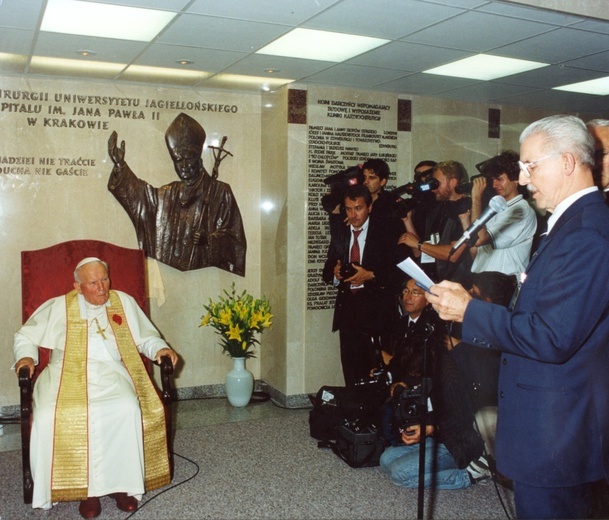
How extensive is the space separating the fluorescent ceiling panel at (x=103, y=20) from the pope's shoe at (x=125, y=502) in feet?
7.54

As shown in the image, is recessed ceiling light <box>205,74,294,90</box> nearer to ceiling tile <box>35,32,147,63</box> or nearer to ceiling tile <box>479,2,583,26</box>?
ceiling tile <box>35,32,147,63</box>

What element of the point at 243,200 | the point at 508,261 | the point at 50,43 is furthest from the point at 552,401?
the point at 243,200

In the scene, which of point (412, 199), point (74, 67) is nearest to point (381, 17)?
point (412, 199)

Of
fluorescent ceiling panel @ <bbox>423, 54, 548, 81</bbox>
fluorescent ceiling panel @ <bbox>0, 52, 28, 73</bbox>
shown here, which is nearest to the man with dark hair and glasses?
fluorescent ceiling panel @ <bbox>423, 54, 548, 81</bbox>

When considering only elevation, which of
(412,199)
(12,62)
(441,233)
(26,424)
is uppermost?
(12,62)

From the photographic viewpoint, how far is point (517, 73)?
4191 millimetres

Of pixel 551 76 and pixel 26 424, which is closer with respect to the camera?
pixel 26 424

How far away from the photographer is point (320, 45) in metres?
3.65

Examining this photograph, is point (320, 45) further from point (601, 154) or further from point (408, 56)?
point (601, 154)

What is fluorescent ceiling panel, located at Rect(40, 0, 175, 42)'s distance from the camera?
300 centimetres

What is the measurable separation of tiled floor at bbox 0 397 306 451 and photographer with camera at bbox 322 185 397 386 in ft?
2.21

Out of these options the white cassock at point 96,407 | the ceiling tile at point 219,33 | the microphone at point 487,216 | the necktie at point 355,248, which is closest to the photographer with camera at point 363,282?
the necktie at point 355,248

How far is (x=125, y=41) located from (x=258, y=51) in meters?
0.75

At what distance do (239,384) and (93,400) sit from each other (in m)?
1.64
